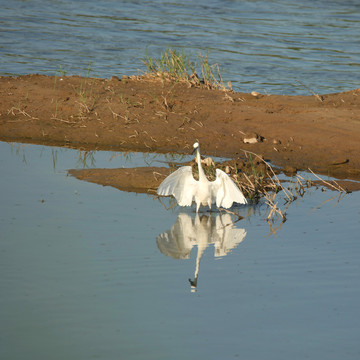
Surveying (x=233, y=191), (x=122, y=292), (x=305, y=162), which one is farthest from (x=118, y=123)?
(x=122, y=292)

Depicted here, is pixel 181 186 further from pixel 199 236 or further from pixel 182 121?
pixel 182 121

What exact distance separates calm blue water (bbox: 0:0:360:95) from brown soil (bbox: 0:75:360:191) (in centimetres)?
233

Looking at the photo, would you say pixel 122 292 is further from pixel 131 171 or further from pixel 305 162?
pixel 305 162

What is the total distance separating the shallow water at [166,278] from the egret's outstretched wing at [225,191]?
216 millimetres

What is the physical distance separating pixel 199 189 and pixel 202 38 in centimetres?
1198

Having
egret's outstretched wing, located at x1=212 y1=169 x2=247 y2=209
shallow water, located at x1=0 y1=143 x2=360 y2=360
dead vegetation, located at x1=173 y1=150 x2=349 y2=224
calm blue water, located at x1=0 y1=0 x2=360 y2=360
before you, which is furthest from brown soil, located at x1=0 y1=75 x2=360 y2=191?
egret's outstretched wing, located at x1=212 y1=169 x2=247 y2=209

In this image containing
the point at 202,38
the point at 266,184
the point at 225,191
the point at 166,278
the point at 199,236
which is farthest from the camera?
the point at 202,38

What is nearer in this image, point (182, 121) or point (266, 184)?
point (266, 184)

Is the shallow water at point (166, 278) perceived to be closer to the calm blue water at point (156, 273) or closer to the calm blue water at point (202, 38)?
the calm blue water at point (156, 273)

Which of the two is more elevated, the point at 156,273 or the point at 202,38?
the point at 156,273

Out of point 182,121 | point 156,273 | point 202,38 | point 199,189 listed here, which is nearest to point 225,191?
point 199,189

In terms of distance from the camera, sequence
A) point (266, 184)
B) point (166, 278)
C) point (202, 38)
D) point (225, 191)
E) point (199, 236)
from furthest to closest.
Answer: point (202, 38) < point (266, 184) < point (225, 191) < point (199, 236) < point (166, 278)

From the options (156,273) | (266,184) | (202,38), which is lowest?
(202,38)

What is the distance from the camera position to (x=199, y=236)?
6938 mm
